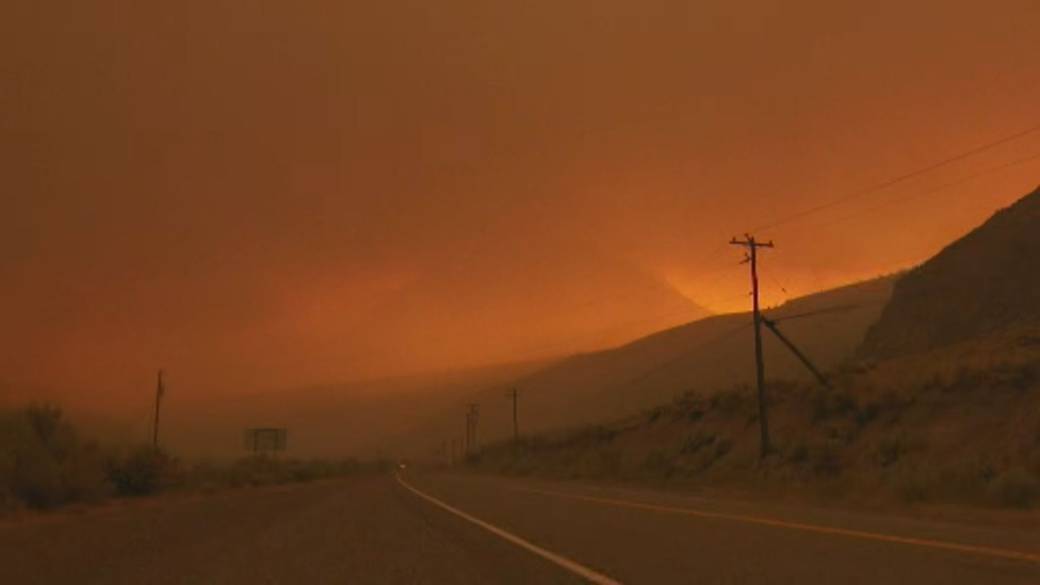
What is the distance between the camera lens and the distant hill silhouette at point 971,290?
177ft

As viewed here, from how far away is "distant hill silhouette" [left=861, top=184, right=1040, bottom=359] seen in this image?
5388 centimetres

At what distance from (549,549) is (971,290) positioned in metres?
51.7

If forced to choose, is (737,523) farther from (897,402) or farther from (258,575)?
(897,402)

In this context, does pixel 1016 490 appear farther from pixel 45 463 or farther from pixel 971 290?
pixel 971 290

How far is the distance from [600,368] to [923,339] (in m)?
141

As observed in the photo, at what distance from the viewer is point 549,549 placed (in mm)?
13266

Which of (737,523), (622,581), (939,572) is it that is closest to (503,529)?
(737,523)

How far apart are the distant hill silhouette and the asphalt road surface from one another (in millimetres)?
38158

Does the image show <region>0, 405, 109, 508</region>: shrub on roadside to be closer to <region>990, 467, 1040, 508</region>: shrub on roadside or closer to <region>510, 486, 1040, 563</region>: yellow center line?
<region>510, 486, 1040, 563</region>: yellow center line

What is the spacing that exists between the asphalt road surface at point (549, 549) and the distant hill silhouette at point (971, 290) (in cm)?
3816

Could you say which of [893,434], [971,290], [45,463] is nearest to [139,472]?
[45,463]

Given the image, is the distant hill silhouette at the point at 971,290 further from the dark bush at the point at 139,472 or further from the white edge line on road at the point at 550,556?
the dark bush at the point at 139,472

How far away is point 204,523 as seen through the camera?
23.5 metres

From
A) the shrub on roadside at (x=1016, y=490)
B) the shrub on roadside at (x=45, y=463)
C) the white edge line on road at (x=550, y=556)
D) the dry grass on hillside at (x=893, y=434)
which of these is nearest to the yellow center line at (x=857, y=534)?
the white edge line on road at (x=550, y=556)
